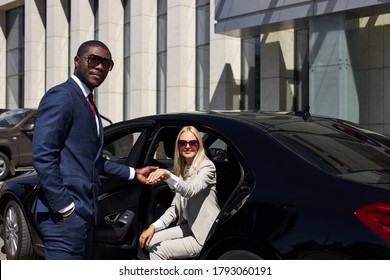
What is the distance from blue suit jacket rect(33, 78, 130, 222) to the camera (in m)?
2.72

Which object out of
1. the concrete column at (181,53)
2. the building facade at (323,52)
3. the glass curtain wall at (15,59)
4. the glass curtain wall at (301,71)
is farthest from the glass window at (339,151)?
the glass curtain wall at (15,59)

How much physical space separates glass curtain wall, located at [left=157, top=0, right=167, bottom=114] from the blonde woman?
17.9 metres

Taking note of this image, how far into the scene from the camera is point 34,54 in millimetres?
27609

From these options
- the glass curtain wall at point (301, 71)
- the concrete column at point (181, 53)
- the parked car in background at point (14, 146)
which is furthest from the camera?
the concrete column at point (181, 53)

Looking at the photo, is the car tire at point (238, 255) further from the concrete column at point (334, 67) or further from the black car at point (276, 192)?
the concrete column at point (334, 67)

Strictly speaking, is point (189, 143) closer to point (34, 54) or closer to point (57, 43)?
point (57, 43)

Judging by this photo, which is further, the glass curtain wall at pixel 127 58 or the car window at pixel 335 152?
the glass curtain wall at pixel 127 58

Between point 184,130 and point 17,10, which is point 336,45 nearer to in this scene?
point 184,130

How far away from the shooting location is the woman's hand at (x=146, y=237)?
12.6 feet

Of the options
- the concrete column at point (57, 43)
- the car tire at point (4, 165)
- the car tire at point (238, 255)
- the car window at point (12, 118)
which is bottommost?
the car tire at point (4, 165)

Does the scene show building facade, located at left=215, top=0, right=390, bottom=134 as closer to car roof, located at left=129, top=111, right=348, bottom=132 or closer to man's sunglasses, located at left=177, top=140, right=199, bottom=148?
car roof, located at left=129, top=111, right=348, bottom=132

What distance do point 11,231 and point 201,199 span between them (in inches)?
92.0

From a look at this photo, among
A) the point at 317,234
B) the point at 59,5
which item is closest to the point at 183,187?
the point at 317,234

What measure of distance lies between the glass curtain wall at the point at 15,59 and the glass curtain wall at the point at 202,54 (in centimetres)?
1292
